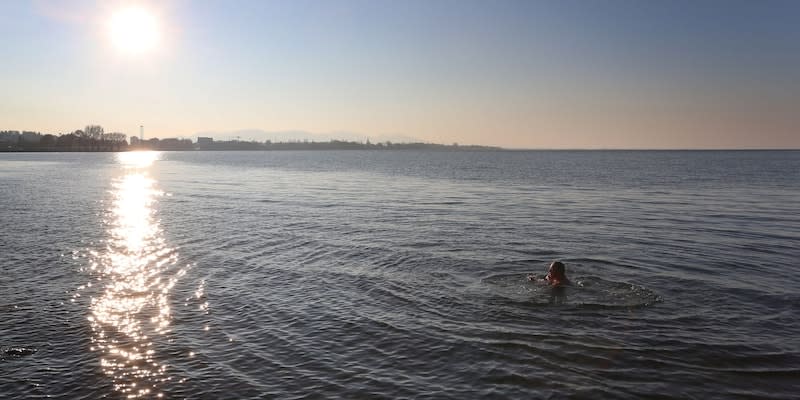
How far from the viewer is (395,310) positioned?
16.7 metres

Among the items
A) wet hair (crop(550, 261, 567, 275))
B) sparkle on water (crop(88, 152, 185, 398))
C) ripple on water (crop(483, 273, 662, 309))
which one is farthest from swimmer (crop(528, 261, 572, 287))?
sparkle on water (crop(88, 152, 185, 398))

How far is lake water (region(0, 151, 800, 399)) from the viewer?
11.8m

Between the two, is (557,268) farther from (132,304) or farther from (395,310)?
(132,304)

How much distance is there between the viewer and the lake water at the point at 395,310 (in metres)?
11.8

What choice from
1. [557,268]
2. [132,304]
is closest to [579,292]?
[557,268]

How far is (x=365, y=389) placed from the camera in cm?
1141

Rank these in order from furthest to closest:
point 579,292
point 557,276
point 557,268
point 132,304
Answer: point 557,276, point 557,268, point 579,292, point 132,304

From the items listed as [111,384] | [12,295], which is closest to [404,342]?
A: [111,384]

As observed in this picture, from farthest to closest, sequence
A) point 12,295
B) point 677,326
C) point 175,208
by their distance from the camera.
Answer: point 175,208 < point 12,295 < point 677,326

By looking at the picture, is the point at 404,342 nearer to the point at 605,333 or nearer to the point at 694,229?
the point at 605,333

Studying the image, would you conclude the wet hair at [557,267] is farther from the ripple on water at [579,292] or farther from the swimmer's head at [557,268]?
the ripple on water at [579,292]

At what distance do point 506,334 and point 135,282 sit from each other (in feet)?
46.7

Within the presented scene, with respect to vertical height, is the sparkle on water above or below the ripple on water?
below

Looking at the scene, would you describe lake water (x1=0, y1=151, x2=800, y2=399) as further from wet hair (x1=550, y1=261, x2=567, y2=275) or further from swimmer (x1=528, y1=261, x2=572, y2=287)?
wet hair (x1=550, y1=261, x2=567, y2=275)
